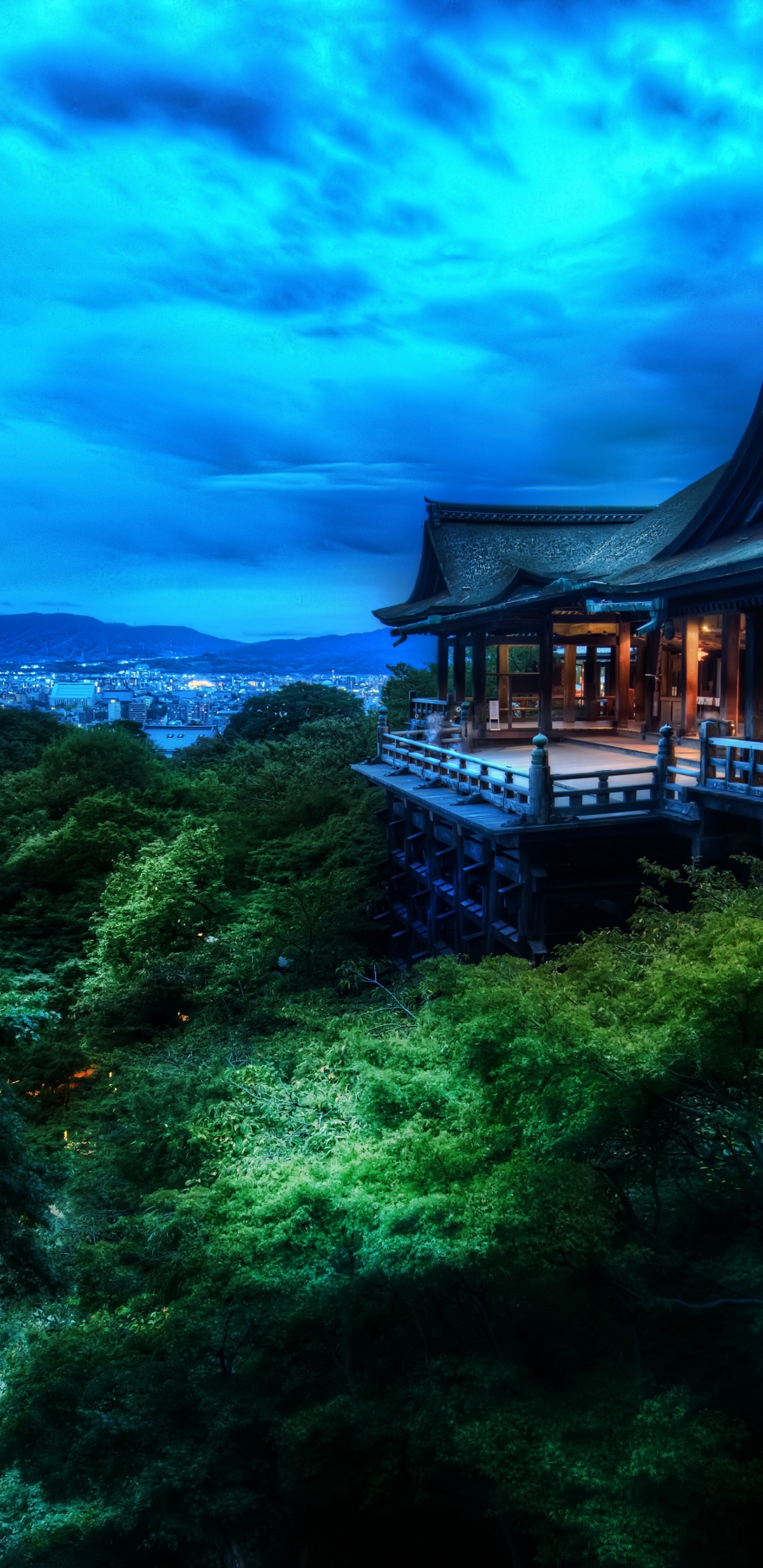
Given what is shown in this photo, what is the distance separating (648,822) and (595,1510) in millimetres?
9094

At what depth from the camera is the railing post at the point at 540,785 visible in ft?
39.0

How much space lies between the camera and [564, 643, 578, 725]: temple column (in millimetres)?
23359

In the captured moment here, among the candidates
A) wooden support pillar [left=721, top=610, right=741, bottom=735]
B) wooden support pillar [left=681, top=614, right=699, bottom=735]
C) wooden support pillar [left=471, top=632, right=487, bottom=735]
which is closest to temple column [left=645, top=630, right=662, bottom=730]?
wooden support pillar [left=681, top=614, right=699, bottom=735]

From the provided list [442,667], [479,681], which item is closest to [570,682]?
[479,681]

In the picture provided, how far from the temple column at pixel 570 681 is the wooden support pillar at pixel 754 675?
10334mm

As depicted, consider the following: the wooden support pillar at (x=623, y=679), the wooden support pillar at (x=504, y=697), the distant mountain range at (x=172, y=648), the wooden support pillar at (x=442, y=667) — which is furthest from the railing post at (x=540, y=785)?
the distant mountain range at (x=172, y=648)

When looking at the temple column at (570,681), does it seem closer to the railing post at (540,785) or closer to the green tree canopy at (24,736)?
the railing post at (540,785)

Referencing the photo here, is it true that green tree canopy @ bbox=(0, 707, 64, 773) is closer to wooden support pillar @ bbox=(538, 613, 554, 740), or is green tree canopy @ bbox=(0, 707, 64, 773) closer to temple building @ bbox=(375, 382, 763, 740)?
temple building @ bbox=(375, 382, 763, 740)

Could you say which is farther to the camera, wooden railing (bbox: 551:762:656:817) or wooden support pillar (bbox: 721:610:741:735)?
wooden support pillar (bbox: 721:610:741:735)

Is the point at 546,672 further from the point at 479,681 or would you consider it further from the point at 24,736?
the point at 24,736

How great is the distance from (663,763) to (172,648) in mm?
153058

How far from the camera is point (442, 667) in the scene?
82.0 feet

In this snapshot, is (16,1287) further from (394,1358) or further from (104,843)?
(104,843)

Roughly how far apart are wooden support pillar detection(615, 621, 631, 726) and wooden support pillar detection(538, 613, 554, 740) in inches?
79.2
